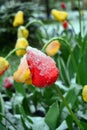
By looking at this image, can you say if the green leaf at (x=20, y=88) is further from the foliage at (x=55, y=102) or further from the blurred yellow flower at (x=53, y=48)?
the blurred yellow flower at (x=53, y=48)

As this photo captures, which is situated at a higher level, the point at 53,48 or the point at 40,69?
the point at 40,69

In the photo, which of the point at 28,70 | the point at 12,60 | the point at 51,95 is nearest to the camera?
the point at 28,70

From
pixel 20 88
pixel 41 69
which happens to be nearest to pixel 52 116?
pixel 41 69

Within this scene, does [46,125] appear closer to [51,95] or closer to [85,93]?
[85,93]

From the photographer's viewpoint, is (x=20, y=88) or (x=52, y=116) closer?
(x=52, y=116)

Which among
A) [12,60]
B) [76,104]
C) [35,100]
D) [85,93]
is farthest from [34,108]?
[12,60]

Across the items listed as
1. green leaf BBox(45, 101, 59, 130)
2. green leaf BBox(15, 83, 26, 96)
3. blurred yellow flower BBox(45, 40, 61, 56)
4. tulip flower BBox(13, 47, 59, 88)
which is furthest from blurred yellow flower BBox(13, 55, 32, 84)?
green leaf BBox(15, 83, 26, 96)

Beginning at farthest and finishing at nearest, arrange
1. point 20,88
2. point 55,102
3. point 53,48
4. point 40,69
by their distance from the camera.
Answer: point 20,88 → point 53,48 → point 55,102 → point 40,69

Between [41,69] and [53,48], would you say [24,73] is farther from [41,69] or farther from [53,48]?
[53,48]

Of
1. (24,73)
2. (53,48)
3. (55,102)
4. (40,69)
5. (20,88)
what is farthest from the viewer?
(20,88)
